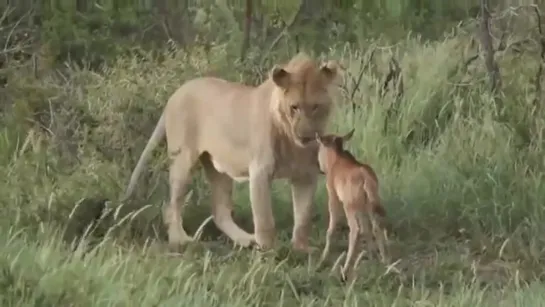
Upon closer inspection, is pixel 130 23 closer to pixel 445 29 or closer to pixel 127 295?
pixel 445 29

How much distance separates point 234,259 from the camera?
1677 millimetres

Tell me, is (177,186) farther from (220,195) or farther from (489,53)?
(489,53)

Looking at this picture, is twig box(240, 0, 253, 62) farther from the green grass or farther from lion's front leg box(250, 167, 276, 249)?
lion's front leg box(250, 167, 276, 249)

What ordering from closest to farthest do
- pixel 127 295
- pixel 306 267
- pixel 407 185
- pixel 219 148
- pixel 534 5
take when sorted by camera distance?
pixel 127 295, pixel 306 267, pixel 219 148, pixel 407 185, pixel 534 5

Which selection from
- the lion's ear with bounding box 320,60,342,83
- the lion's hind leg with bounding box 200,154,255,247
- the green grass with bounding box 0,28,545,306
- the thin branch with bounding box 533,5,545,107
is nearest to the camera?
the green grass with bounding box 0,28,545,306

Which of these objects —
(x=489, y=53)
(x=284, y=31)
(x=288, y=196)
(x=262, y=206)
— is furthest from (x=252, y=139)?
(x=489, y=53)

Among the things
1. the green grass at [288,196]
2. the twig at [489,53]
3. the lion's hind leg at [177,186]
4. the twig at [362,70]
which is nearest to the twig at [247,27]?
the green grass at [288,196]

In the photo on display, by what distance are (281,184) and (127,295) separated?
1.90ft

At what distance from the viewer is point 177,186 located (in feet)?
6.00

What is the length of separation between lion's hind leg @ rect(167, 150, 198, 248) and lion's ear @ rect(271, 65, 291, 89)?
278mm

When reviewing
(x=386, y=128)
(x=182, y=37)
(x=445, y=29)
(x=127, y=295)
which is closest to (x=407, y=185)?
(x=386, y=128)

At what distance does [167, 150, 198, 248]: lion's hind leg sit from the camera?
1.81 meters

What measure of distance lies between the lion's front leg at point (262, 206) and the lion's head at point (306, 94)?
11 centimetres

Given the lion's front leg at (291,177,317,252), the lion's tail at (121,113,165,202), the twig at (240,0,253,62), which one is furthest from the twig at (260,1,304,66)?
the lion's front leg at (291,177,317,252)
